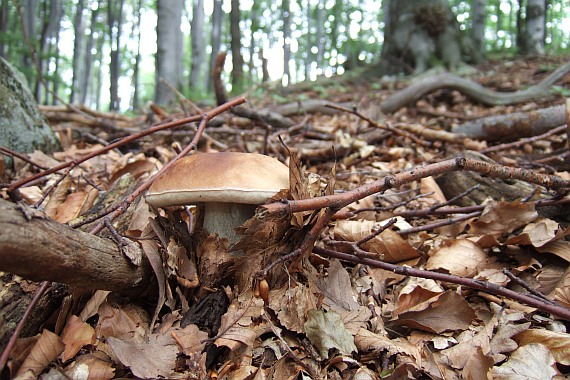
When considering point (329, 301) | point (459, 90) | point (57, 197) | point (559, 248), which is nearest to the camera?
point (329, 301)

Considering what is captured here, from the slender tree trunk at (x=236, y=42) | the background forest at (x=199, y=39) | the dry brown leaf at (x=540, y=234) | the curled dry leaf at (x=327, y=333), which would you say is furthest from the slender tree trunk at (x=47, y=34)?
the dry brown leaf at (x=540, y=234)

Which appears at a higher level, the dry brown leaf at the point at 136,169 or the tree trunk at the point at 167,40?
the tree trunk at the point at 167,40

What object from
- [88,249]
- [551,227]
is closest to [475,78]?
[551,227]

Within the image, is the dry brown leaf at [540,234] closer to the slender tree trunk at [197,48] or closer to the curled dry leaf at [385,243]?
the curled dry leaf at [385,243]

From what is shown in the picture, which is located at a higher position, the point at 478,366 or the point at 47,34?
the point at 47,34

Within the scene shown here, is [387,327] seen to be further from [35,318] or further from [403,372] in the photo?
[35,318]

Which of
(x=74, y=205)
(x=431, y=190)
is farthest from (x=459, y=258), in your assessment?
(x=74, y=205)

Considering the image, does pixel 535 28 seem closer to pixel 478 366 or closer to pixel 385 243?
pixel 385 243

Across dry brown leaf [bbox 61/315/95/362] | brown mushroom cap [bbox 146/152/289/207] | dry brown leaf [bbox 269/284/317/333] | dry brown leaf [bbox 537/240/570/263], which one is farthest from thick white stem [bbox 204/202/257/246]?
dry brown leaf [bbox 537/240/570/263]
